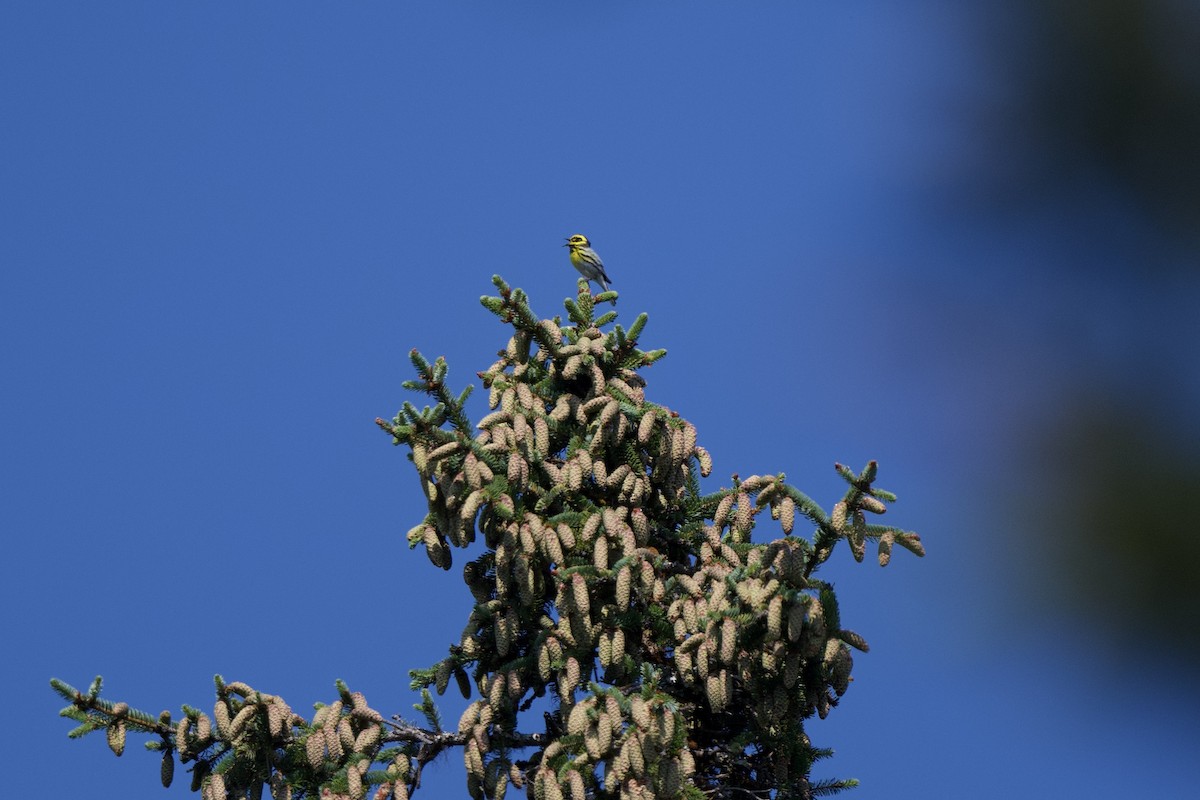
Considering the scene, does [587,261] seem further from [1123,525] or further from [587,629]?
[1123,525]

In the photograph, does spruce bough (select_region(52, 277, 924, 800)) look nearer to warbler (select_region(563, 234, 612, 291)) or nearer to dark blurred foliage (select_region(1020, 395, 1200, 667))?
dark blurred foliage (select_region(1020, 395, 1200, 667))

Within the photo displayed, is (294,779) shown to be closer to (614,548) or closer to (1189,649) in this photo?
(614,548)

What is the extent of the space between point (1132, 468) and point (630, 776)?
5591 mm

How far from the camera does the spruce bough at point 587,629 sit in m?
7.25

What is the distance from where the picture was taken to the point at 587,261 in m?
17.4

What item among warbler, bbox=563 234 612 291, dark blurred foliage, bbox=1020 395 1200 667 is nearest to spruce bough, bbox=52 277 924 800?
dark blurred foliage, bbox=1020 395 1200 667

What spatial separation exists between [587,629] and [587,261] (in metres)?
10.3

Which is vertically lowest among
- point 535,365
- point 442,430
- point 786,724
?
point 786,724

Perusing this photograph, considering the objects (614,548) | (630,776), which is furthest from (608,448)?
(630,776)

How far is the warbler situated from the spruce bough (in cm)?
882

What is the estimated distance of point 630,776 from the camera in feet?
22.6

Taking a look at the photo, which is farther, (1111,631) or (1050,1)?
(1111,631)

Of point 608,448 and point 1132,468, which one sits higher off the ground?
point 608,448

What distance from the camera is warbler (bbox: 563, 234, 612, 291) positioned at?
17438 millimetres
